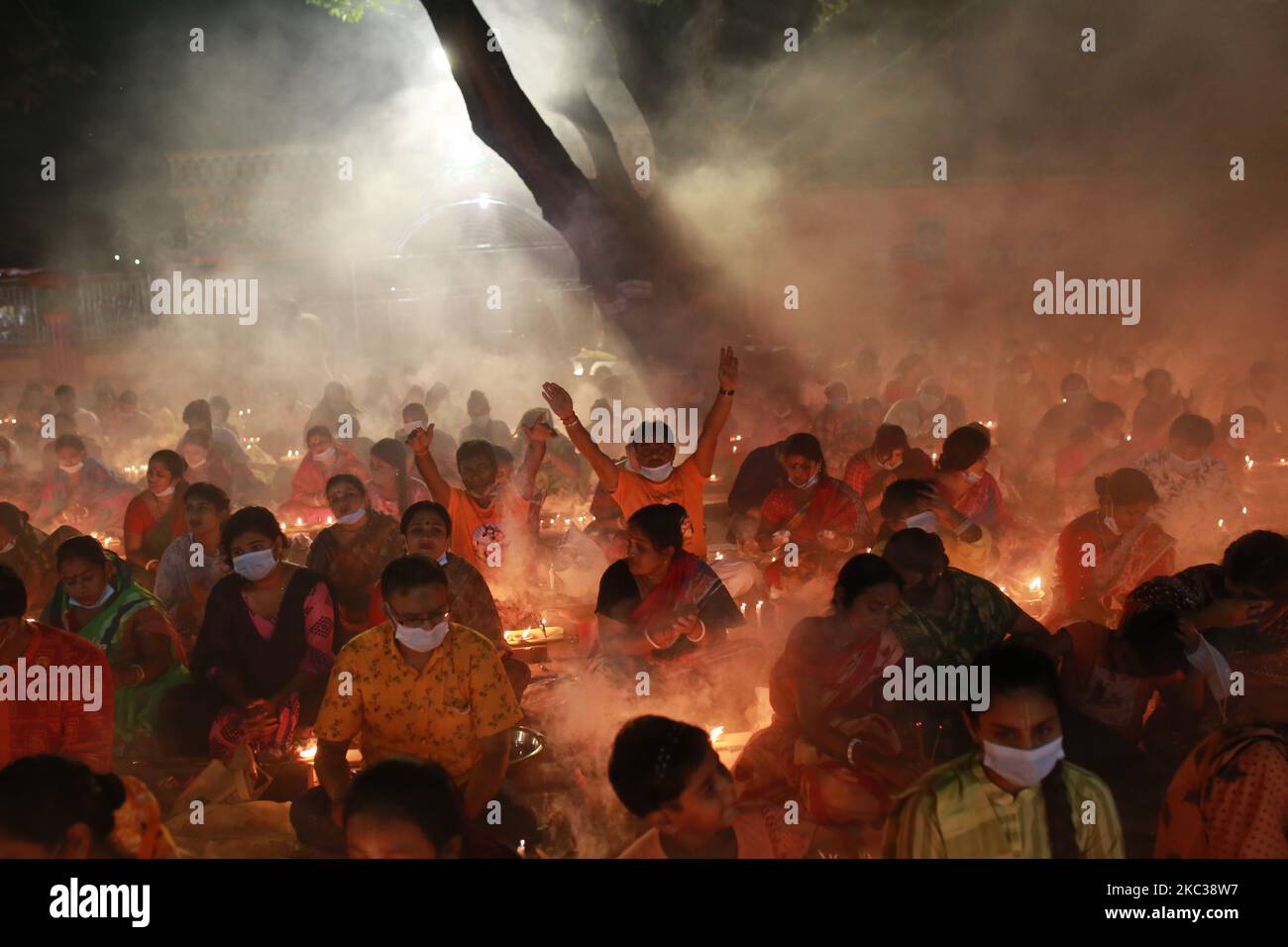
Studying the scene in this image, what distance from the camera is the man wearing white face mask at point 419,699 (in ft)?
13.1

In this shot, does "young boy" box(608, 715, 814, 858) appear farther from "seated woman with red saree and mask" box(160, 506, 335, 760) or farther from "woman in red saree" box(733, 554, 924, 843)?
"seated woman with red saree and mask" box(160, 506, 335, 760)

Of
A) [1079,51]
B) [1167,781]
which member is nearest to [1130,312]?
[1079,51]

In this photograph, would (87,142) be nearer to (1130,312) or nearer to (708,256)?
(708,256)

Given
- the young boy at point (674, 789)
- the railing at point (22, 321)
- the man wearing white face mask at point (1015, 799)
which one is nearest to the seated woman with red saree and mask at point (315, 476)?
the young boy at point (674, 789)

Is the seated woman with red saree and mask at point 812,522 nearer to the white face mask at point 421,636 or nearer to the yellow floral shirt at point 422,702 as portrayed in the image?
the yellow floral shirt at point 422,702

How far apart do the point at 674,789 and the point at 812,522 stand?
3.46m

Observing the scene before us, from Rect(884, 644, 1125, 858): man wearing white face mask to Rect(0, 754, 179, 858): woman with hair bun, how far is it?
2.15 m

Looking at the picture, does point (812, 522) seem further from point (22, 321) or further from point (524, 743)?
point (22, 321)

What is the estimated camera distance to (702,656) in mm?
4918

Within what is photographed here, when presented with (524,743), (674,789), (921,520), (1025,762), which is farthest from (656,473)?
(1025,762)

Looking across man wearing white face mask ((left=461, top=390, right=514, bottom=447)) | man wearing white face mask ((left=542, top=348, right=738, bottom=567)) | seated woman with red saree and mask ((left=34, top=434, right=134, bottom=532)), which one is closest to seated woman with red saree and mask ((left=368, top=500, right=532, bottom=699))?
man wearing white face mask ((left=542, top=348, right=738, bottom=567))

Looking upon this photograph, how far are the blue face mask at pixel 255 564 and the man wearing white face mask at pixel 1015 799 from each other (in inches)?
122

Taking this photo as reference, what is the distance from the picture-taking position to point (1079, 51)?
560 inches

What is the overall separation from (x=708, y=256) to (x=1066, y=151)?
21.8 ft
